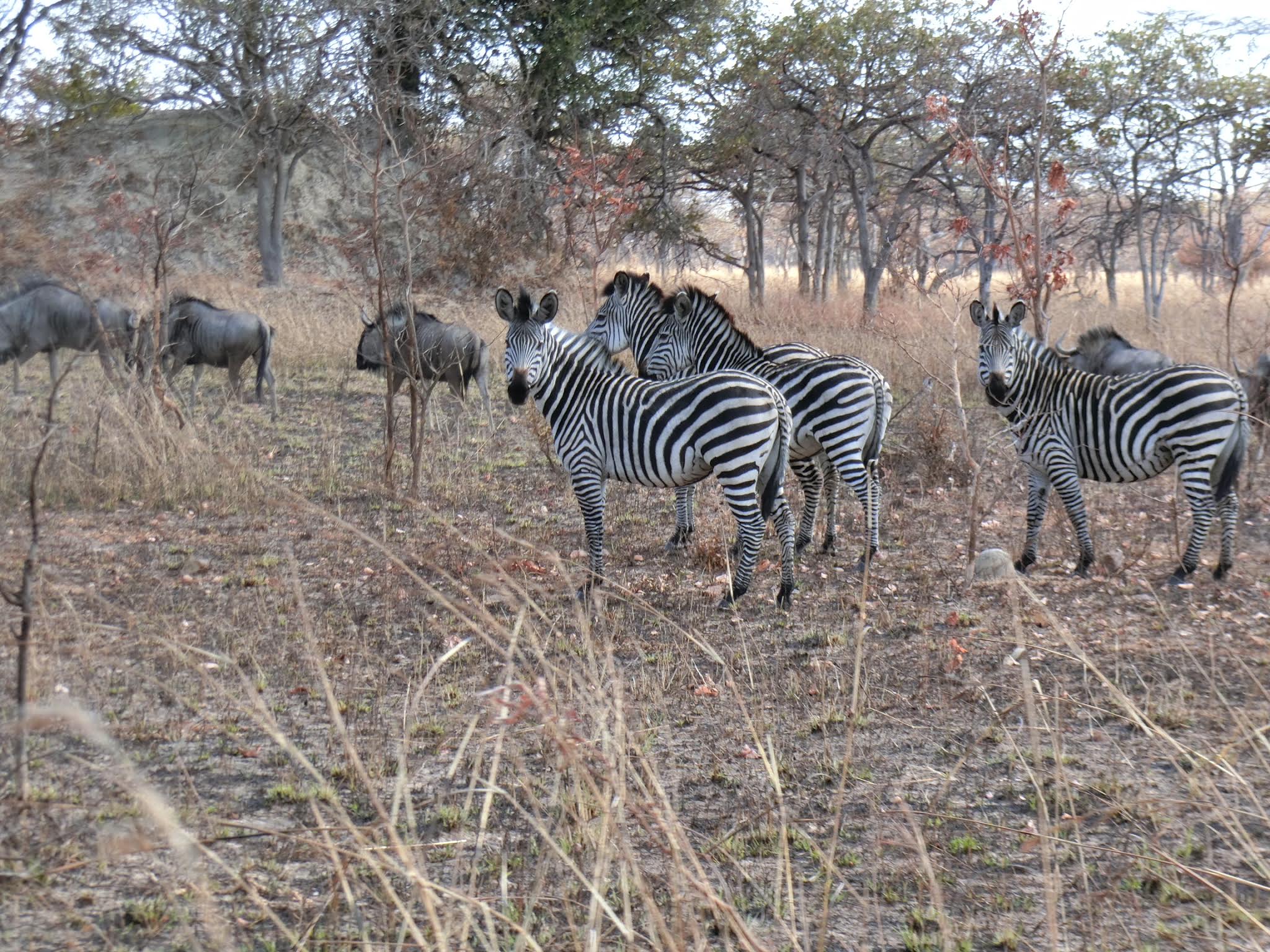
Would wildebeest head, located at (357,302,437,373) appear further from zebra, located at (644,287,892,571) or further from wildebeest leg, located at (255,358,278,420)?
zebra, located at (644,287,892,571)

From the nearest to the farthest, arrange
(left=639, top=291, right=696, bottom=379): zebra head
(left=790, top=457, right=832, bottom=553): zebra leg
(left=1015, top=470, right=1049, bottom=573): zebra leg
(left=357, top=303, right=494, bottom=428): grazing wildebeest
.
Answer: (left=1015, top=470, right=1049, bottom=573): zebra leg < (left=790, top=457, right=832, bottom=553): zebra leg < (left=639, top=291, right=696, bottom=379): zebra head < (left=357, top=303, right=494, bottom=428): grazing wildebeest

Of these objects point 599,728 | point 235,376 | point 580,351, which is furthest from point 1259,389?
point 235,376

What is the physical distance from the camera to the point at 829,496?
8031 millimetres

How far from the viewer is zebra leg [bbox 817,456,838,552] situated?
787 centimetres

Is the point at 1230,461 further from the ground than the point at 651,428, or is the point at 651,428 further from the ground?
the point at 651,428

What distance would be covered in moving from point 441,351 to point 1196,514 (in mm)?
7726

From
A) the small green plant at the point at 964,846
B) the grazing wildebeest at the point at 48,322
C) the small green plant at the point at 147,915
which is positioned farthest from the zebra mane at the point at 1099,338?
the grazing wildebeest at the point at 48,322

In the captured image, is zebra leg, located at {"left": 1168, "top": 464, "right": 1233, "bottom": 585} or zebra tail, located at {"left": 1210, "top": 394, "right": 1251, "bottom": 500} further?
zebra leg, located at {"left": 1168, "top": 464, "right": 1233, "bottom": 585}

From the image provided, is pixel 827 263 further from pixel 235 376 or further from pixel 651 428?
pixel 651 428

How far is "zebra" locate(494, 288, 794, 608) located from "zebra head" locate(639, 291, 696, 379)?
3.59 ft

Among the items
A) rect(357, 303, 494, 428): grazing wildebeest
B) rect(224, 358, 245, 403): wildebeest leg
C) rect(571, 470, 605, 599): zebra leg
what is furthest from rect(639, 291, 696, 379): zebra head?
rect(224, 358, 245, 403): wildebeest leg

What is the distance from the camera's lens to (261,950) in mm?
3074

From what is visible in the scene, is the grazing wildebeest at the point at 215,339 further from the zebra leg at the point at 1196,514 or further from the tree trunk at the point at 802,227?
the tree trunk at the point at 802,227

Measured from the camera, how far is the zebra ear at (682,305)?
8258 millimetres
